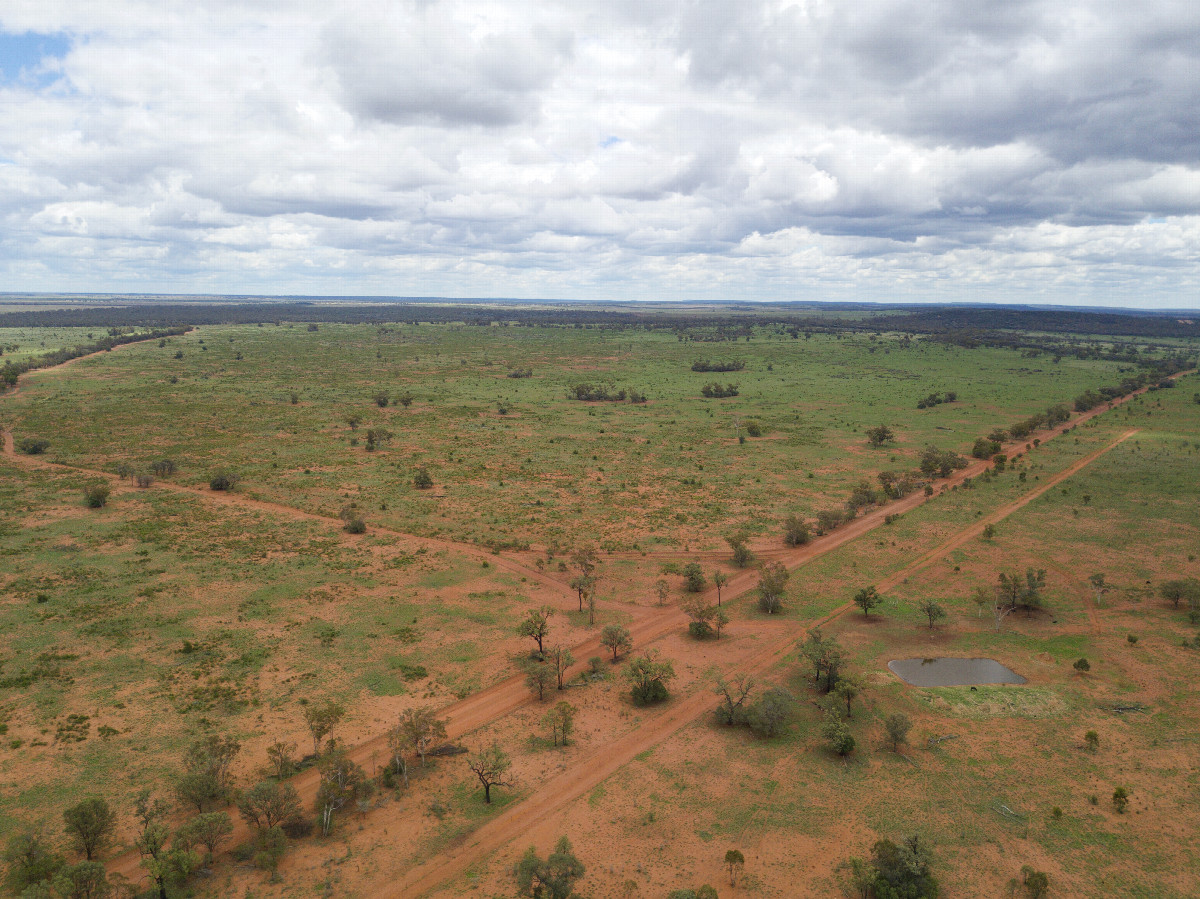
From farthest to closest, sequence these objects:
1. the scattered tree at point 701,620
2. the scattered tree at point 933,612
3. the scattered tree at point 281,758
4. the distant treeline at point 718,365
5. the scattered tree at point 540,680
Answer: the distant treeline at point 718,365, the scattered tree at point 933,612, the scattered tree at point 701,620, the scattered tree at point 540,680, the scattered tree at point 281,758

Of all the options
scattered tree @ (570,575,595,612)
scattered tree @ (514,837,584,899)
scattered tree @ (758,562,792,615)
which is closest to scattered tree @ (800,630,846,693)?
scattered tree @ (758,562,792,615)

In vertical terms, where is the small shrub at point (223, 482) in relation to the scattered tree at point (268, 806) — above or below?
above

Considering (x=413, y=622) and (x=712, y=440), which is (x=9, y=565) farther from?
(x=712, y=440)

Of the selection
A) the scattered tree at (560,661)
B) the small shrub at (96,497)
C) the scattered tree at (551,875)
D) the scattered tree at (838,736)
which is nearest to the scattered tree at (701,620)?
the scattered tree at (560,661)

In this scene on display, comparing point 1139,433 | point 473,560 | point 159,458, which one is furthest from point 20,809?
point 1139,433

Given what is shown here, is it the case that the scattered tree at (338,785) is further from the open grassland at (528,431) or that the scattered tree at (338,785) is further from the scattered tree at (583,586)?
the open grassland at (528,431)

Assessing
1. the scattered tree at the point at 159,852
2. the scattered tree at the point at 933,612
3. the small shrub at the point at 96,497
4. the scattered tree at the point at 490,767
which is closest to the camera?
A: the scattered tree at the point at 159,852

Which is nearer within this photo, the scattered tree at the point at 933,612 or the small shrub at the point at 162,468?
the scattered tree at the point at 933,612
